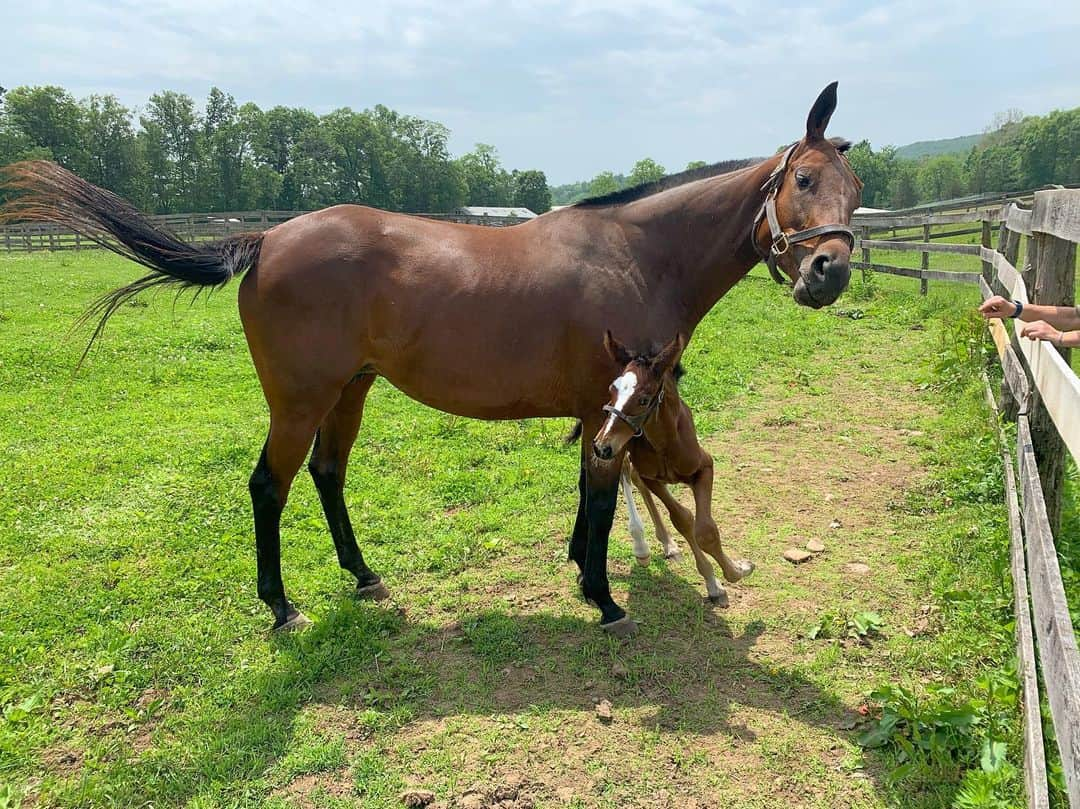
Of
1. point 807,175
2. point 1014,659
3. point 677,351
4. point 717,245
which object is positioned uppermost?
point 807,175

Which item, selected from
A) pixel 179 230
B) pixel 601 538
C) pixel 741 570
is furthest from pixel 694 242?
pixel 179 230

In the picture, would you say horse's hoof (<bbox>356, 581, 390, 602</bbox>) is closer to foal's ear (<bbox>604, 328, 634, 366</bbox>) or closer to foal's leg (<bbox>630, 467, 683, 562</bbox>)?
foal's leg (<bbox>630, 467, 683, 562</bbox>)

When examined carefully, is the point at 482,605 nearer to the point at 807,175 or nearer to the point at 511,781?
the point at 511,781

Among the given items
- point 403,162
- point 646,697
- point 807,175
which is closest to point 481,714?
point 646,697

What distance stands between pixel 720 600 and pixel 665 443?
103cm

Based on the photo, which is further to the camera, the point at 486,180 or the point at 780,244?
the point at 486,180

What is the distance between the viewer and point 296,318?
12.6 feet

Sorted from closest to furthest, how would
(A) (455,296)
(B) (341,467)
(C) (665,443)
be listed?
(A) (455,296), (C) (665,443), (B) (341,467)

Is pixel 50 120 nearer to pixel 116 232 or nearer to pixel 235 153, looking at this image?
pixel 235 153

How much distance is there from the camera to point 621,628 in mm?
3906

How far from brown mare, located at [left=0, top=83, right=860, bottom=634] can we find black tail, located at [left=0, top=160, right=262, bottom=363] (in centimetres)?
1

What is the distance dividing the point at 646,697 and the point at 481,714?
0.82 m

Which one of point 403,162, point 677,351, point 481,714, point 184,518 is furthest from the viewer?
point 403,162

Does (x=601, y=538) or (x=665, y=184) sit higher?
(x=665, y=184)
